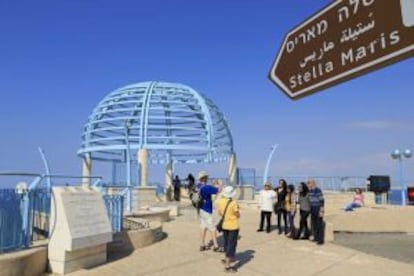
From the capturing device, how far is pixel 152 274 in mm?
8078

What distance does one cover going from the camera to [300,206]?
12281 millimetres

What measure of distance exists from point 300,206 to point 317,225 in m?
0.76

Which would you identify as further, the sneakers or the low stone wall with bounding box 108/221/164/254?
the low stone wall with bounding box 108/221/164/254

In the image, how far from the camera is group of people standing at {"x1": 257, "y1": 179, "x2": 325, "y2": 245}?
11797 mm

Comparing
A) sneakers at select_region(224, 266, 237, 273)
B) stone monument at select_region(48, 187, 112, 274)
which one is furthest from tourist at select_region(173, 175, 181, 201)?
sneakers at select_region(224, 266, 237, 273)

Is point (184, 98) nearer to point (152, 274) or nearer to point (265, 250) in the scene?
point (265, 250)

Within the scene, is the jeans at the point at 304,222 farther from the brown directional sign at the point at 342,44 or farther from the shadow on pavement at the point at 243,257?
the brown directional sign at the point at 342,44

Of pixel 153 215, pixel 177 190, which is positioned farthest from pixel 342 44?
pixel 177 190

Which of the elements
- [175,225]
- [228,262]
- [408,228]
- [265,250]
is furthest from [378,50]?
[408,228]

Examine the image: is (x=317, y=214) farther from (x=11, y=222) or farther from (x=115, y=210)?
(x=11, y=222)

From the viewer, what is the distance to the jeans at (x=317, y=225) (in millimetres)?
11633

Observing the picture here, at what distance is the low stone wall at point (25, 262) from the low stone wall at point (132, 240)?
6.36ft

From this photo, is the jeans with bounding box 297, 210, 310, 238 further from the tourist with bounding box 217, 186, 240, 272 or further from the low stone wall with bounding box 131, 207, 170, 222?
the low stone wall with bounding box 131, 207, 170, 222

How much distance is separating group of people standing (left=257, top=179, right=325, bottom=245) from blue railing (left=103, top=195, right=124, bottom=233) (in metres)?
4.31
